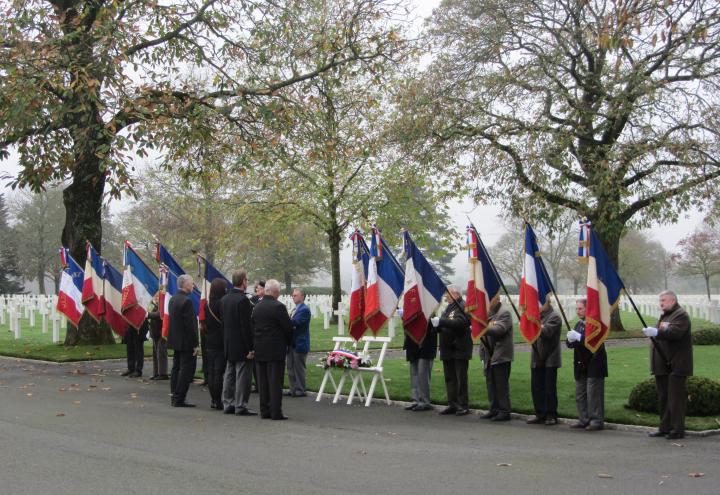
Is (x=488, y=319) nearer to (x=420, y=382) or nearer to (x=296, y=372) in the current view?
(x=420, y=382)

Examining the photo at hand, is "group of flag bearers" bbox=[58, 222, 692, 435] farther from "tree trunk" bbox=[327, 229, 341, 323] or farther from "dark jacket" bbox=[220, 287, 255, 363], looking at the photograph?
"tree trunk" bbox=[327, 229, 341, 323]

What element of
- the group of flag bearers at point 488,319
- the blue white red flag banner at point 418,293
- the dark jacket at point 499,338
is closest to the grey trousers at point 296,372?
the group of flag bearers at point 488,319

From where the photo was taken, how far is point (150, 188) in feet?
183

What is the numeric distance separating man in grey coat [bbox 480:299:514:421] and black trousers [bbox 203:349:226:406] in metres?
4.30

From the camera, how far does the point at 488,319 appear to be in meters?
12.9

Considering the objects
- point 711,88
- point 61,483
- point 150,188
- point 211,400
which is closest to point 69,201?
point 211,400

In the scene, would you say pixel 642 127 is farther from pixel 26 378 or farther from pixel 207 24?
pixel 26 378

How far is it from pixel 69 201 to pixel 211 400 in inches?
491

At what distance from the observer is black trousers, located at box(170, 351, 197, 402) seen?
13.8 m

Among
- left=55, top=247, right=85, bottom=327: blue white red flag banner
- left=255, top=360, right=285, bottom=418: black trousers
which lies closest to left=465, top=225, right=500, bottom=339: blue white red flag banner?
left=255, top=360, right=285, bottom=418: black trousers

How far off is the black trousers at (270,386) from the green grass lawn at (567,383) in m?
2.89

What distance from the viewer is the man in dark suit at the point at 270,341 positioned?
12.8 m

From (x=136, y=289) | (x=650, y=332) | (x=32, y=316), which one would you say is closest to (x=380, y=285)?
(x=650, y=332)

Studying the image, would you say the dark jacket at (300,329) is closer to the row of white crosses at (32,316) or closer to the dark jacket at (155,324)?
the dark jacket at (155,324)
